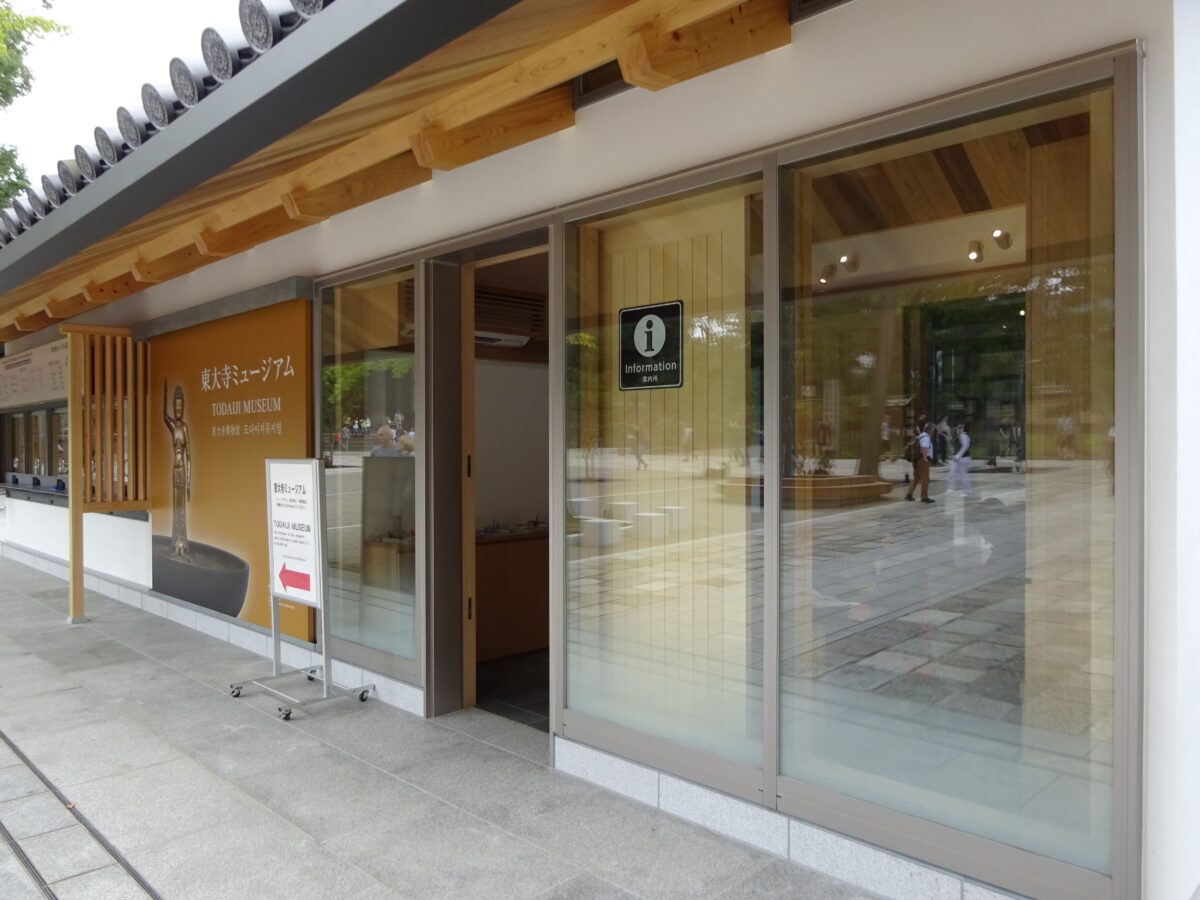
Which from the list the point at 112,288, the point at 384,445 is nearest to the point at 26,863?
the point at 384,445

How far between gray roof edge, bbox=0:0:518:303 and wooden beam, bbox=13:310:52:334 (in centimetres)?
436

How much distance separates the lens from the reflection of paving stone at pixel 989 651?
9.10 ft

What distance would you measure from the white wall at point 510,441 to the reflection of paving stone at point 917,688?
4.50m

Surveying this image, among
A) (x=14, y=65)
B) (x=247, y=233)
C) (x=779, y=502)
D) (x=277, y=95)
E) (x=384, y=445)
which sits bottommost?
(x=779, y=502)

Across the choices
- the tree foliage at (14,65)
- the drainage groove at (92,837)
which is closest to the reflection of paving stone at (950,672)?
the drainage groove at (92,837)

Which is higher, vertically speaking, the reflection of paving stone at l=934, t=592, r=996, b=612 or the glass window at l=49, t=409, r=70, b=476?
the glass window at l=49, t=409, r=70, b=476

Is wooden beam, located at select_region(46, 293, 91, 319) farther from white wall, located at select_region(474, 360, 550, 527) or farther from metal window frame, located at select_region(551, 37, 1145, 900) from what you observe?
metal window frame, located at select_region(551, 37, 1145, 900)

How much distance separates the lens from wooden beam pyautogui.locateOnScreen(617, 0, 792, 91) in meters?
2.96

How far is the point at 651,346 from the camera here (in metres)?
3.88

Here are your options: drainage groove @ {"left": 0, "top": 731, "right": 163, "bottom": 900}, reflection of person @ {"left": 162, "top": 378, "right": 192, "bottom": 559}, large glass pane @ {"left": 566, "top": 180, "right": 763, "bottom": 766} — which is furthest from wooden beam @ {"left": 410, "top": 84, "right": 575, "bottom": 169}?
reflection of person @ {"left": 162, "top": 378, "right": 192, "bottom": 559}

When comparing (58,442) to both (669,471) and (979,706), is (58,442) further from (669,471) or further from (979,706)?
(979,706)

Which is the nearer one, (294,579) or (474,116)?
(474,116)

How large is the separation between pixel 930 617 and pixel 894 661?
0.22 meters

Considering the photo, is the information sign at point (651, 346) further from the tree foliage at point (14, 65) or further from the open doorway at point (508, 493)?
the tree foliage at point (14, 65)
